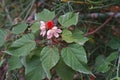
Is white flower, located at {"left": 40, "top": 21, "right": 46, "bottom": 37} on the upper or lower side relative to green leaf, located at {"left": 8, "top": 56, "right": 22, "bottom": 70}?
upper

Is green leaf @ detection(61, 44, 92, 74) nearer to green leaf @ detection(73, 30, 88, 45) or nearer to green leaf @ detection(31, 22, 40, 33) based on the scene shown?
green leaf @ detection(73, 30, 88, 45)

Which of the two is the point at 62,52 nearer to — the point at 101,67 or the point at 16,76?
the point at 101,67

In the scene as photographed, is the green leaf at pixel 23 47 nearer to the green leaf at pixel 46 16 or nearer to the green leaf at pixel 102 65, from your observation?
the green leaf at pixel 46 16

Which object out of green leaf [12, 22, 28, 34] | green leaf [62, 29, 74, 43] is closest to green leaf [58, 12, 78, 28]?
green leaf [62, 29, 74, 43]

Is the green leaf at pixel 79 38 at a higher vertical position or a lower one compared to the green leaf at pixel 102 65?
higher

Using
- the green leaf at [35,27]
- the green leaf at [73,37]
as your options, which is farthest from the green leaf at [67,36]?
the green leaf at [35,27]

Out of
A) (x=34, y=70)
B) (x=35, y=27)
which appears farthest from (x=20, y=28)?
(x=34, y=70)

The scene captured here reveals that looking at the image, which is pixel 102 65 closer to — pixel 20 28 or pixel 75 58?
pixel 75 58
